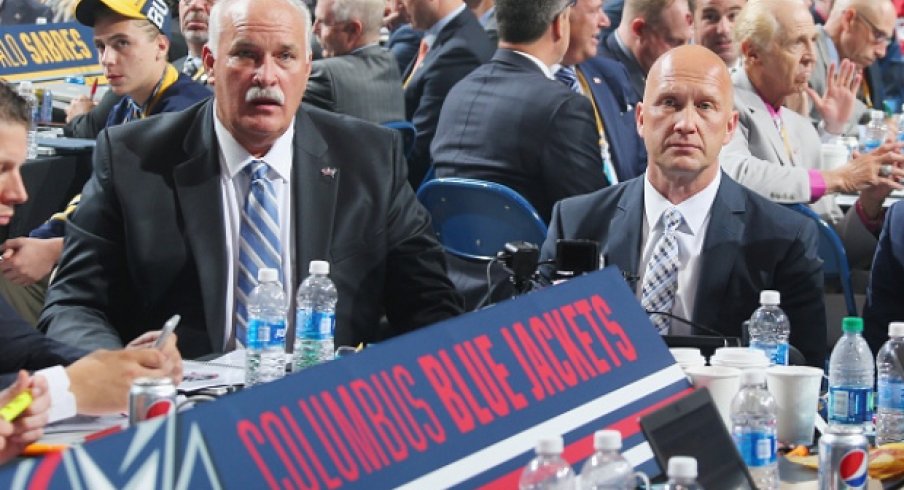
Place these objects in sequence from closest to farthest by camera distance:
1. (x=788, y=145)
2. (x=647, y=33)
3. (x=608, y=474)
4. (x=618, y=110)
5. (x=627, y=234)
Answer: (x=608, y=474) < (x=627, y=234) < (x=788, y=145) < (x=618, y=110) < (x=647, y=33)

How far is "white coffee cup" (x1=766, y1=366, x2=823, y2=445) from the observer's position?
2.92 metres

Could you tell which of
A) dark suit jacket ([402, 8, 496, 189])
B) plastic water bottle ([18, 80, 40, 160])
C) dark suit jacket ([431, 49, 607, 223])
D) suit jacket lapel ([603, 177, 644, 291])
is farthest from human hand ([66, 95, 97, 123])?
suit jacket lapel ([603, 177, 644, 291])

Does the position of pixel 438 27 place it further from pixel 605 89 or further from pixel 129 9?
pixel 129 9

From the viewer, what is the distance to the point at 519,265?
342cm

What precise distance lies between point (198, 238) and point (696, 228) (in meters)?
1.27

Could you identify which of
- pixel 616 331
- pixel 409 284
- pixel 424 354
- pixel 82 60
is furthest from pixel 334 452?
pixel 82 60

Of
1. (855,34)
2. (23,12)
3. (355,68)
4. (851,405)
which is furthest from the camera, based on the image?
(23,12)

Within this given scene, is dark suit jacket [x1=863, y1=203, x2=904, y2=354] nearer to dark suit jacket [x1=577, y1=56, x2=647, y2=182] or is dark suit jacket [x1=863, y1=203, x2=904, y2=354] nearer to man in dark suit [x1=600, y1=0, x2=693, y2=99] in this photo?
dark suit jacket [x1=577, y1=56, x2=647, y2=182]

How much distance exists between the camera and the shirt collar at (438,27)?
7.59 meters

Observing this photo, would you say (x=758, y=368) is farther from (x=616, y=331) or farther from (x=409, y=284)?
(x=409, y=284)

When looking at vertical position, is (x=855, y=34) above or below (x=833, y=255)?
above

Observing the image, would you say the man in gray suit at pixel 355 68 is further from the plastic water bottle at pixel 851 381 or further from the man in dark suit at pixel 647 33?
the plastic water bottle at pixel 851 381

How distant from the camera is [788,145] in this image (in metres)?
5.73

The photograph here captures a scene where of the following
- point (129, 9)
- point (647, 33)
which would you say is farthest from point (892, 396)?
point (647, 33)
